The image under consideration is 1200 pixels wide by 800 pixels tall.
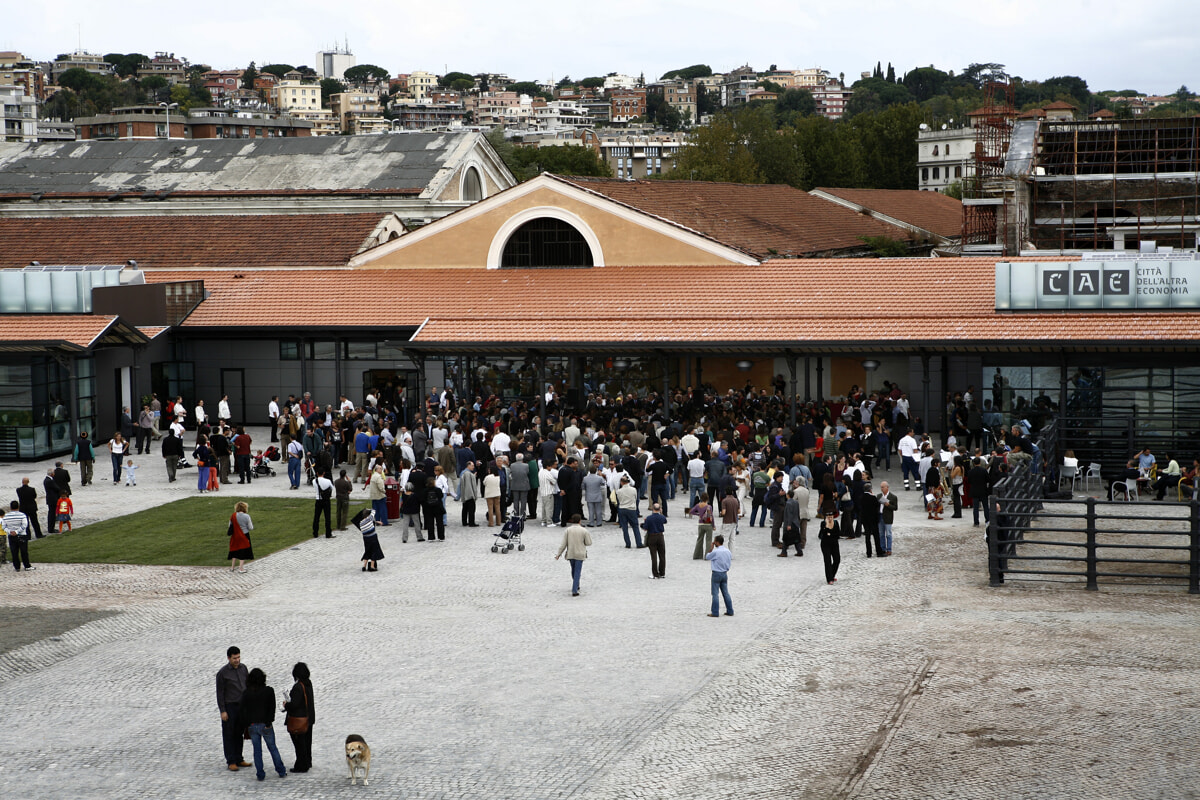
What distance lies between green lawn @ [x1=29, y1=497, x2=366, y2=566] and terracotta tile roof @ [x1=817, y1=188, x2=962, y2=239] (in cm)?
4389

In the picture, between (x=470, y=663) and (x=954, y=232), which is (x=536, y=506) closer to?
(x=470, y=663)

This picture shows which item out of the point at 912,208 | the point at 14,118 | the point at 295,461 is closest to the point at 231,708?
the point at 295,461

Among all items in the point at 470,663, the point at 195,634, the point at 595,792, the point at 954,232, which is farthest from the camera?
the point at 954,232

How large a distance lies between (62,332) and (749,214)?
2353cm

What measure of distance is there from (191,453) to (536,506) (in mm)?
11664

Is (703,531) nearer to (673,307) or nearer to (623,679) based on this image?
(623,679)

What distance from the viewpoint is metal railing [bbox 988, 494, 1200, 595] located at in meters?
19.2

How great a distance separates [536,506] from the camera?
1040 inches

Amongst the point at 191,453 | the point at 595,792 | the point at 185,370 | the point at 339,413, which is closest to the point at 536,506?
the point at 339,413

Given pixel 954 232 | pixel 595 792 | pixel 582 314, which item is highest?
pixel 954 232

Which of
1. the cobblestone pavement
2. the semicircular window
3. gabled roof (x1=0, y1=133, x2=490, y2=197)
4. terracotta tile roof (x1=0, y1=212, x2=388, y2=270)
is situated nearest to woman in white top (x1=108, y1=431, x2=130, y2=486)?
the cobblestone pavement

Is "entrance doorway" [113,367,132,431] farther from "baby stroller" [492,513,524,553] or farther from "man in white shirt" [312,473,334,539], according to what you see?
"baby stroller" [492,513,524,553]

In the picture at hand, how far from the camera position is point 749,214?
47312mm

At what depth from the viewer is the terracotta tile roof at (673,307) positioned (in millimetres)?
30953
